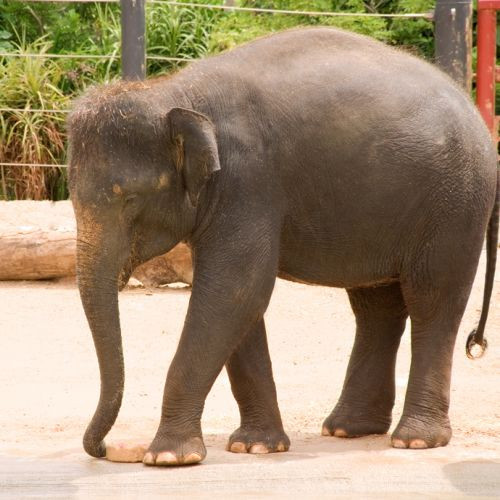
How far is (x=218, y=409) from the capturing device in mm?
7574

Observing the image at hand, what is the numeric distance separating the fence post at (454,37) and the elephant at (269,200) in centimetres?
357

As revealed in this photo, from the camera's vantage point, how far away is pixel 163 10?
1345cm

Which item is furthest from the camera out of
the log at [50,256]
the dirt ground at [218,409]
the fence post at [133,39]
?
the fence post at [133,39]

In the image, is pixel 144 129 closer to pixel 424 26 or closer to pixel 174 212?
pixel 174 212

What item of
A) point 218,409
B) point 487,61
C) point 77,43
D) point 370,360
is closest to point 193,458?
point 370,360

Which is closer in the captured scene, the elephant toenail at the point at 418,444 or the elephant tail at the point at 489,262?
the elephant toenail at the point at 418,444

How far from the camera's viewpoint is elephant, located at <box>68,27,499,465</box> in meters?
5.59

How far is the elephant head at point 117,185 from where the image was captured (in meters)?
5.54

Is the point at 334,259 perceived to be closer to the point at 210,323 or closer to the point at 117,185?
the point at 210,323

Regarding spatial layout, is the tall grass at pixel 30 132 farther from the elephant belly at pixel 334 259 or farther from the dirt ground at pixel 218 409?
the elephant belly at pixel 334 259

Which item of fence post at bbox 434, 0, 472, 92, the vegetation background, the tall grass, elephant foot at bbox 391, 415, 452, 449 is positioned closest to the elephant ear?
elephant foot at bbox 391, 415, 452, 449

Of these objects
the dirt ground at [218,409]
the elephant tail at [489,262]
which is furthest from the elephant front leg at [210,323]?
the elephant tail at [489,262]

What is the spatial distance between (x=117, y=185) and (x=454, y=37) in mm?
4912

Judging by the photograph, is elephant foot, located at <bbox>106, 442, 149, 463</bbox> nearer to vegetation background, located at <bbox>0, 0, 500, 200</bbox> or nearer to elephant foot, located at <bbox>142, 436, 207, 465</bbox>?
elephant foot, located at <bbox>142, 436, 207, 465</bbox>
